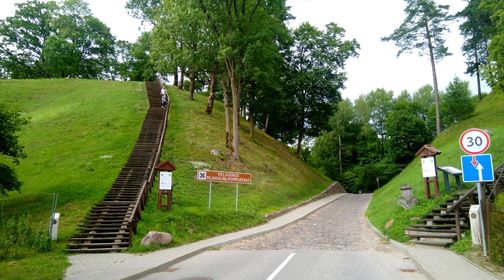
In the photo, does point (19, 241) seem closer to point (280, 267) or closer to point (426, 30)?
point (280, 267)

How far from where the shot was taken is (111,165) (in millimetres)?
22812

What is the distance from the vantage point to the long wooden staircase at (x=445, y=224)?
38.6 ft

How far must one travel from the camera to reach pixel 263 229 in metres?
17.2

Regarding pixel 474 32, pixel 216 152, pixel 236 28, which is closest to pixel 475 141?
pixel 216 152

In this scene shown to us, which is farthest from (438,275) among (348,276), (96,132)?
(96,132)

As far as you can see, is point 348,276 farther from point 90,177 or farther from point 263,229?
point 90,177

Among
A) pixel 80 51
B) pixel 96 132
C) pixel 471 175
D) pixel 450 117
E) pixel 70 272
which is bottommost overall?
pixel 70 272

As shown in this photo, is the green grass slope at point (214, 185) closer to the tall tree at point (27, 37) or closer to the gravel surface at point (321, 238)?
the gravel surface at point (321, 238)

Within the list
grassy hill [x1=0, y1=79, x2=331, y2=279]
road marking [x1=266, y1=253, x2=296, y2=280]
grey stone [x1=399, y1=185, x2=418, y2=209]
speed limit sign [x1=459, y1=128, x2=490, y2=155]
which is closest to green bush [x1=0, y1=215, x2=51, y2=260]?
grassy hill [x1=0, y1=79, x2=331, y2=279]

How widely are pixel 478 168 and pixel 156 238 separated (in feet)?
34.9

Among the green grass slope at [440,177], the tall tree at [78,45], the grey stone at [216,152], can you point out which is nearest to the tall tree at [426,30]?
the green grass slope at [440,177]

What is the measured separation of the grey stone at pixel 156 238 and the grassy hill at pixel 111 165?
416 mm

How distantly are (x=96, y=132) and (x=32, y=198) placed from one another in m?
A: 11.9

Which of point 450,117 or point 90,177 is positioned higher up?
point 450,117
